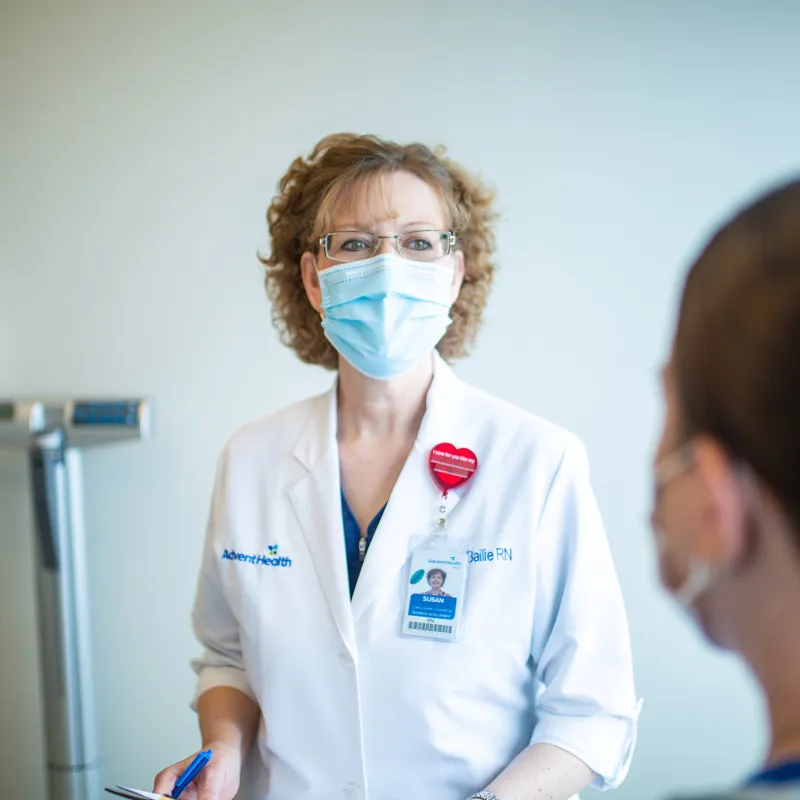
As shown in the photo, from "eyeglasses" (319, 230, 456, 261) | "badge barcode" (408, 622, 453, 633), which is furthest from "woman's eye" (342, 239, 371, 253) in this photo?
"badge barcode" (408, 622, 453, 633)

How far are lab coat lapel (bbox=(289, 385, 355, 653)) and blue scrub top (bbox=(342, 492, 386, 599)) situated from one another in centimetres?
2

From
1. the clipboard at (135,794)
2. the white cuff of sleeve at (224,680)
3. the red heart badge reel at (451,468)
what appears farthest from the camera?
the white cuff of sleeve at (224,680)

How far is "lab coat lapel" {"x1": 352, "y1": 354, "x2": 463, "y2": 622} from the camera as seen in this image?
4.42 ft

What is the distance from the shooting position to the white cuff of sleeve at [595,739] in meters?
1.28

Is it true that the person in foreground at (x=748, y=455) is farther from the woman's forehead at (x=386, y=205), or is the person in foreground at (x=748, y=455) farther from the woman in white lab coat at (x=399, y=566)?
the woman's forehead at (x=386, y=205)

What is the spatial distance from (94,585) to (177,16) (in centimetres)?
158

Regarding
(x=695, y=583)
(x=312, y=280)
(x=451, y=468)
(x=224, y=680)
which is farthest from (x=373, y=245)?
(x=695, y=583)

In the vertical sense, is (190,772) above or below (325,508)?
below

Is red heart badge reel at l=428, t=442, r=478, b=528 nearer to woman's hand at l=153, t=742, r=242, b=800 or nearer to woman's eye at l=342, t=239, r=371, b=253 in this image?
woman's eye at l=342, t=239, r=371, b=253

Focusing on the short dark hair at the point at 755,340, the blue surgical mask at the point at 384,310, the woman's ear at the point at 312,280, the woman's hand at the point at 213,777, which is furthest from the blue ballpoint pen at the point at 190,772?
the short dark hair at the point at 755,340

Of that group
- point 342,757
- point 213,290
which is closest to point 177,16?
point 213,290

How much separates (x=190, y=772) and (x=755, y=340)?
1.10 m

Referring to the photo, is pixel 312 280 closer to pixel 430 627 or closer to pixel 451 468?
pixel 451 468

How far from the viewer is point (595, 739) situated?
1285mm
